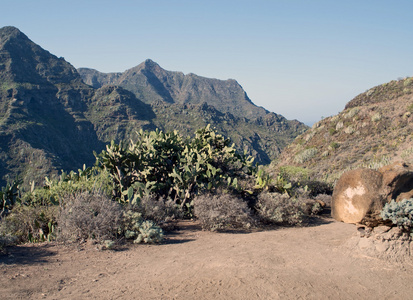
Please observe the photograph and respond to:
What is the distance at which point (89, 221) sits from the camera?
618cm

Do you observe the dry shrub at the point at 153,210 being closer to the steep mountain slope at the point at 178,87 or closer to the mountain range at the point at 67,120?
the mountain range at the point at 67,120

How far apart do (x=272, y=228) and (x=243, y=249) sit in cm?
234

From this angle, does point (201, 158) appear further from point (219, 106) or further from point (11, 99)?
point (219, 106)

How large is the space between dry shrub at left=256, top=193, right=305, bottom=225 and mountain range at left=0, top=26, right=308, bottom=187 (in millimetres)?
52751

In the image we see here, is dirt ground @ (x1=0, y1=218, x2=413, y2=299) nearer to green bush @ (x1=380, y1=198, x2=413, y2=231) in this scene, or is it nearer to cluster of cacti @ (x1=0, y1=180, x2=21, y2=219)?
green bush @ (x1=380, y1=198, x2=413, y2=231)

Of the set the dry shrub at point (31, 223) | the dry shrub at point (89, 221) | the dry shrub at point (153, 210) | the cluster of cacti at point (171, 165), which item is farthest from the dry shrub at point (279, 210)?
the dry shrub at point (31, 223)

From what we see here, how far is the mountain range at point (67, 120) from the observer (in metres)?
61.5

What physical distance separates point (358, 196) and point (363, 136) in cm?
2201

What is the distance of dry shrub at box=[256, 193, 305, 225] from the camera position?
8.27 metres

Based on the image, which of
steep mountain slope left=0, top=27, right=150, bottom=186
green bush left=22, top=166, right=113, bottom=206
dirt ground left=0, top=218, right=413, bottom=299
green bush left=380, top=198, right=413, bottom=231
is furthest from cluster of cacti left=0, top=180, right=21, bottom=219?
steep mountain slope left=0, top=27, right=150, bottom=186

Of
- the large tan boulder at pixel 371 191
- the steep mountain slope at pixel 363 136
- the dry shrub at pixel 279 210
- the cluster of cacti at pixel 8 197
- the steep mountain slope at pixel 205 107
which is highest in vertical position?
the steep mountain slope at pixel 205 107

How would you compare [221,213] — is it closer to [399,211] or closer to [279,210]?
[279,210]

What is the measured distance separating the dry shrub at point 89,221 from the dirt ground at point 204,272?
1.02 ft

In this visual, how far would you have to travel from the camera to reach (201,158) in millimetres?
8930
